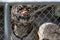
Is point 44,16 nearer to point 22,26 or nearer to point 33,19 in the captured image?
point 33,19

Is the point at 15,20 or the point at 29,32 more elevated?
the point at 15,20

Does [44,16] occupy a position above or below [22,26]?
above

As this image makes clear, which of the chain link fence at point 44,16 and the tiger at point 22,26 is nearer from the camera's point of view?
the tiger at point 22,26

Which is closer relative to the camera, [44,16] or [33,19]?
[33,19]

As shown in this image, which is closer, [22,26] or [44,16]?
[22,26]

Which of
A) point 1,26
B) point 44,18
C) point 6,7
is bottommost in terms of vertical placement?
point 1,26

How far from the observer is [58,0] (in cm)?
148

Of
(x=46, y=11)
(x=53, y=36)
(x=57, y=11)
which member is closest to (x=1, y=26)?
(x=46, y=11)

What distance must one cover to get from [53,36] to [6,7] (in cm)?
79

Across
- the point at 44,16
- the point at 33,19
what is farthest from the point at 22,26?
the point at 44,16

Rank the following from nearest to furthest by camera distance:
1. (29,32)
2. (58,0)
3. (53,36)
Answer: (58,0) < (53,36) < (29,32)

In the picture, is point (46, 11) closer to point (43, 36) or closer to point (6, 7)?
point (43, 36)

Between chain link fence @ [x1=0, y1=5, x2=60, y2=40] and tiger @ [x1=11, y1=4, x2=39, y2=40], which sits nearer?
tiger @ [x1=11, y1=4, x2=39, y2=40]

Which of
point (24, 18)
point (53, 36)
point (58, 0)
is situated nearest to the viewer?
point (58, 0)
